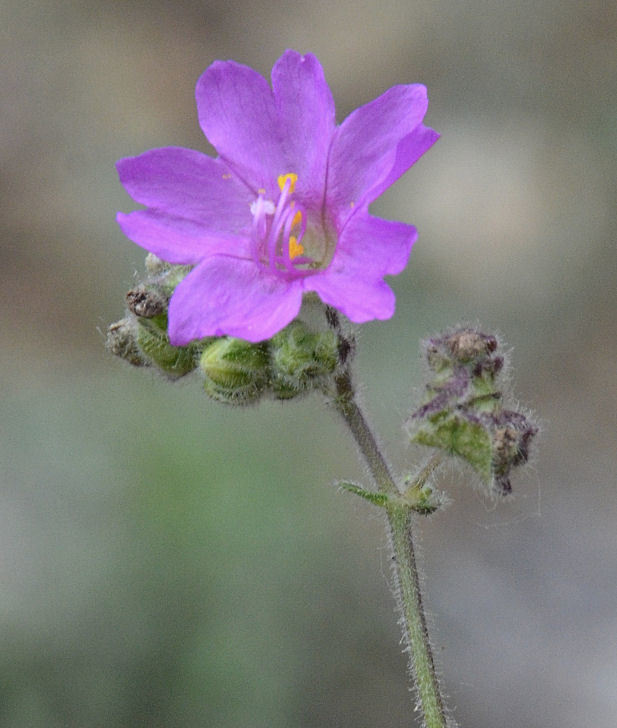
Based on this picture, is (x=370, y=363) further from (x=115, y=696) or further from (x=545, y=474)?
(x=115, y=696)

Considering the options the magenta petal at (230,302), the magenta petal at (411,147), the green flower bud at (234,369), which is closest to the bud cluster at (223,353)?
the green flower bud at (234,369)

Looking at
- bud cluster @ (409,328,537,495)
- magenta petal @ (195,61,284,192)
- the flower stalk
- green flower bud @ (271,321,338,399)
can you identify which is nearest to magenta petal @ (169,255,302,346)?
green flower bud @ (271,321,338,399)

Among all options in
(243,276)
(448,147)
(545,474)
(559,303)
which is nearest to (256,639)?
(545,474)

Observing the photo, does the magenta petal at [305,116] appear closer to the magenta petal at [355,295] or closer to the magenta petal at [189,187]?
the magenta petal at [189,187]

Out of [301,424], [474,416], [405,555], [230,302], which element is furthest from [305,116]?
[301,424]

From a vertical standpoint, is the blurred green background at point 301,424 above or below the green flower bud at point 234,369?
above

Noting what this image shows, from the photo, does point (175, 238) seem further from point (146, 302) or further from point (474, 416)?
point (474, 416)
